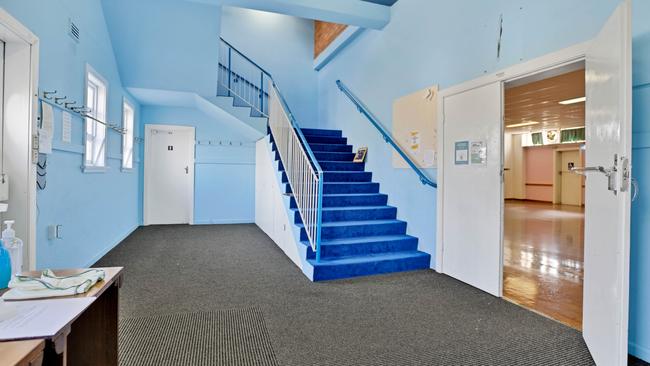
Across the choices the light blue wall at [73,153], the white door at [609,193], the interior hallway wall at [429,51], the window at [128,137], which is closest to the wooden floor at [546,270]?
the white door at [609,193]

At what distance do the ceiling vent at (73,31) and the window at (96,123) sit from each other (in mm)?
527

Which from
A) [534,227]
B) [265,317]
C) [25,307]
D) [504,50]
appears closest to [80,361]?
[25,307]

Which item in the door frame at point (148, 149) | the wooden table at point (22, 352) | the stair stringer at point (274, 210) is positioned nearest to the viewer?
the wooden table at point (22, 352)

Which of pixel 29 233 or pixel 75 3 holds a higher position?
pixel 75 3

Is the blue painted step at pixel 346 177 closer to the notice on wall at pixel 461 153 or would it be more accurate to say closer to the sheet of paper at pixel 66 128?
the notice on wall at pixel 461 153

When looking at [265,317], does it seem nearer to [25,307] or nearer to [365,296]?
[365,296]

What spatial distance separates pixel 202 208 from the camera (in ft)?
22.6

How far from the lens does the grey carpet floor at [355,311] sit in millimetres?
1993

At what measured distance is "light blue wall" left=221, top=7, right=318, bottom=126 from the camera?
7281 mm

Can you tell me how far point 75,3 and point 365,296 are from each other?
3885mm

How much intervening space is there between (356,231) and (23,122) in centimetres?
315

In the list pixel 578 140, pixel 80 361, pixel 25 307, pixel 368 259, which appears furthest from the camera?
pixel 578 140

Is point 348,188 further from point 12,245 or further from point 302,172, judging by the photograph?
point 12,245

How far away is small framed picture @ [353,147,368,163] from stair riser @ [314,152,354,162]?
13 cm
